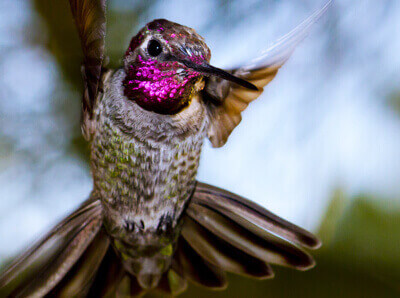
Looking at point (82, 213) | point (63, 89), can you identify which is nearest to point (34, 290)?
point (82, 213)

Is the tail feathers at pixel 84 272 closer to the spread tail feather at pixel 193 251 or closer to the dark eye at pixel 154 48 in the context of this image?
the spread tail feather at pixel 193 251

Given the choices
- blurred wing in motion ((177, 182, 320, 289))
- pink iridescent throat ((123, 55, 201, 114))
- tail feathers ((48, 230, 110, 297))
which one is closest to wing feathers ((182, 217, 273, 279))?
blurred wing in motion ((177, 182, 320, 289))

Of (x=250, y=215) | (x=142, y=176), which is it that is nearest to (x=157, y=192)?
(x=142, y=176)

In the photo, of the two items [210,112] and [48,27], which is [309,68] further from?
[48,27]

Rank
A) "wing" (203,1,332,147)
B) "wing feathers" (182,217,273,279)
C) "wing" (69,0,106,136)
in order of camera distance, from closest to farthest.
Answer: "wing" (69,0,106,136), "wing" (203,1,332,147), "wing feathers" (182,217,273,279)

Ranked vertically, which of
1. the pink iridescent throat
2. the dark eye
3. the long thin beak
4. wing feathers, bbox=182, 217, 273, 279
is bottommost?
wing feathers, bbox=182, 217, 273, 279

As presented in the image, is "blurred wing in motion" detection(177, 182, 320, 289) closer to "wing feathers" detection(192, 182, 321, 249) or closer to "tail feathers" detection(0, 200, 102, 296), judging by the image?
"wing feathers" detection(192, 182, 321, 249)

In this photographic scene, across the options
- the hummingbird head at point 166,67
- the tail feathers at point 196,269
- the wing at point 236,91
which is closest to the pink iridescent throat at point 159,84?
the hummingbird head at point 166,67
